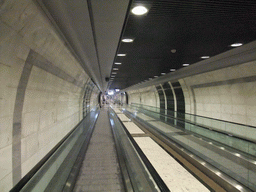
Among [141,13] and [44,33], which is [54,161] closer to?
[44,33]

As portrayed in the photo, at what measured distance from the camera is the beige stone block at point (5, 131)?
8.55 feet

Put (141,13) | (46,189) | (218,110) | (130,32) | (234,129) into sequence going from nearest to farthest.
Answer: (46,189) → (141,13) → (130,32) → (234,129) → (218,110)

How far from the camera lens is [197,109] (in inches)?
398

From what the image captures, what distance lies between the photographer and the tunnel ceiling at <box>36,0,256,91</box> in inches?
106

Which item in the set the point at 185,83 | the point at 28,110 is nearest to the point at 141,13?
the point at 28,110

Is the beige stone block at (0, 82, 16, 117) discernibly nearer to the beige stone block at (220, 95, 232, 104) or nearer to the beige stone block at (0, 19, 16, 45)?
the beige stone block at (0, 19, 16, 45)

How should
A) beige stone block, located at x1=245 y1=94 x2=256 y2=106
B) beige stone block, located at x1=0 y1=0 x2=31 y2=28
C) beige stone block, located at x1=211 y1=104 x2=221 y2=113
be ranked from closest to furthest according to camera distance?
beige stone block, located at x1=0 y1=0 x2=31 y2=28 → beige stone block, located at x1=245 y1=94 x2=256 y2=106 → beige stone block, located at x1=211 y1=104 x2=221 y2=113

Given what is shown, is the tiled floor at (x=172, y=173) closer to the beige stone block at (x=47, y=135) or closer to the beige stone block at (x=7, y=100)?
the beige stone block at (x=47, y=135)

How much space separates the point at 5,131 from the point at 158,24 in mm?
3601

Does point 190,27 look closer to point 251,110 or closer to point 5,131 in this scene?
point 5,131

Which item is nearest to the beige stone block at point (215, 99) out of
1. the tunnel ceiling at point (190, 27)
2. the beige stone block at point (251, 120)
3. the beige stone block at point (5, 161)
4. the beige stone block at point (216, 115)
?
the beige stone block at point (216, 115)

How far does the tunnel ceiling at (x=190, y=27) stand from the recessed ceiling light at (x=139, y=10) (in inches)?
4.2

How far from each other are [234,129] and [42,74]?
6.68 m

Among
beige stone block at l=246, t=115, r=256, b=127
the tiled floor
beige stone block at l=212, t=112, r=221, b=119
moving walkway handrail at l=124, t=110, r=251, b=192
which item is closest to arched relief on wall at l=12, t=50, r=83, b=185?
the tiled floor
